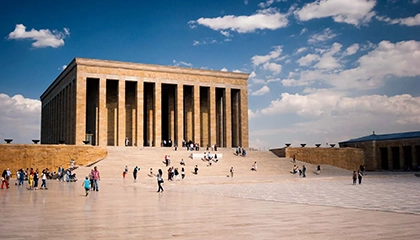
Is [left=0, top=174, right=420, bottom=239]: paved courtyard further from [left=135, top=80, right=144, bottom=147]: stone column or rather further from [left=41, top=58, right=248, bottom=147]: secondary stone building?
[left=135, top=80, right=144, bottom=147]: stone column

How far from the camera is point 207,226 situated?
29.3 ft

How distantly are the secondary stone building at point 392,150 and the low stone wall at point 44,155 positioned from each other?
1261 inches

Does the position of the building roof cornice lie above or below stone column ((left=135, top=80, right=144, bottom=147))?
above

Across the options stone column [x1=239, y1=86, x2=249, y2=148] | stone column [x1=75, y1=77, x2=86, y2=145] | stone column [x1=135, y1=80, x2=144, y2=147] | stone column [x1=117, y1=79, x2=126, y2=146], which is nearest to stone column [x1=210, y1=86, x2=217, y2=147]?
stone column [x1=239, y1=86, x2=249, y2=148]

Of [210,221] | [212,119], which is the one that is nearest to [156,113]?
[212,119]

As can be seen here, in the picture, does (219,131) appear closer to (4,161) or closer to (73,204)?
(4,161)

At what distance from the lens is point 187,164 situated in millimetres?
36531

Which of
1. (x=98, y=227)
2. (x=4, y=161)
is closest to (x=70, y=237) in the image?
(x=98, y=227)

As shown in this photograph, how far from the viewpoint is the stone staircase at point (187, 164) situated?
109 feet

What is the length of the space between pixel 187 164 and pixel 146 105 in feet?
57.2

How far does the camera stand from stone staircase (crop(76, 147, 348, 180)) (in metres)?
33.3

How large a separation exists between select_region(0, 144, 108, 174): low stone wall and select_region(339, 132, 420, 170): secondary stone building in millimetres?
32031

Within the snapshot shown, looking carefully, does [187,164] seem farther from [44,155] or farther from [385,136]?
[385,136]

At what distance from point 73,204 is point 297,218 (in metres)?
7.56
